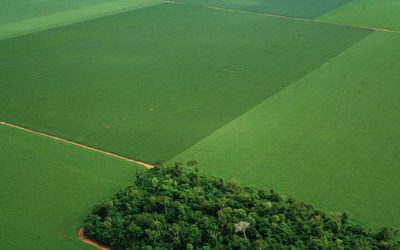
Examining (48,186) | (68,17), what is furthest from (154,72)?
(68,17)

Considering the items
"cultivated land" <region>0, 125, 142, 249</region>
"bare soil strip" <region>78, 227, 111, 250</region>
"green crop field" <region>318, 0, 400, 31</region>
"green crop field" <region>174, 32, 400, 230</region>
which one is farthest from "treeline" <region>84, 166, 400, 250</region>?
"green crop field" <region>318, 0, 400, 31</region>

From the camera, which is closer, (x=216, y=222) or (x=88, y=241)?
(x=88, y=241)

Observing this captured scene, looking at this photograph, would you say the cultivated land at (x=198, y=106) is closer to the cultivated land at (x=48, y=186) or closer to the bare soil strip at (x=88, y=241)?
the cultivated land at (x=48, y=186)

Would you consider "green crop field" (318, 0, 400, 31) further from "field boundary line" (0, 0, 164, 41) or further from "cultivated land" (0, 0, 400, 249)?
"field boundary line" (0, 0, 164, 41)

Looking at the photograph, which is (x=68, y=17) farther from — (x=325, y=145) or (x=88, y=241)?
(x=88, y=241)

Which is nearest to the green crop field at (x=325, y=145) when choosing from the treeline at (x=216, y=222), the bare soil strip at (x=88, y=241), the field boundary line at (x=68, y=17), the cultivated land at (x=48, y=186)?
the treeline at (x=216, y=222)

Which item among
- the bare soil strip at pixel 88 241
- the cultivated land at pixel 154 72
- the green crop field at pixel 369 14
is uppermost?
the green crop field at pixel 369 14

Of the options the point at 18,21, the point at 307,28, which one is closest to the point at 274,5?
the point at 307,28
